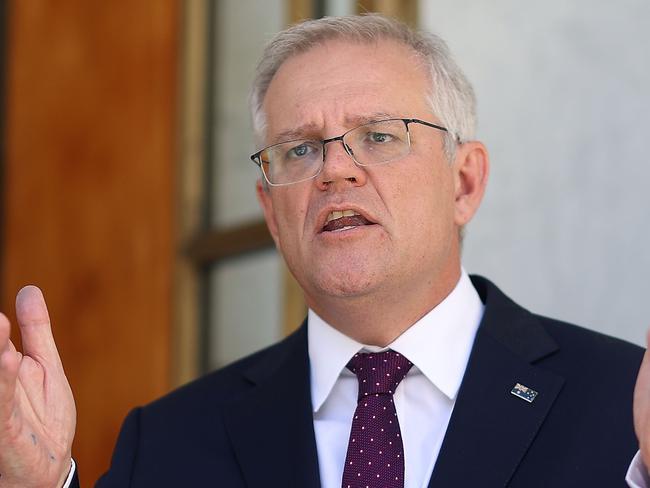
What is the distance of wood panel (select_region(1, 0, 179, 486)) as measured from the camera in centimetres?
462

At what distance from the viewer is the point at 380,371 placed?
2.43 meters

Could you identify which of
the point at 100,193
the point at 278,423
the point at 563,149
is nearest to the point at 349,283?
the point at 278,423

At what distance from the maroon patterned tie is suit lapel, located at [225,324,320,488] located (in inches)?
4.1

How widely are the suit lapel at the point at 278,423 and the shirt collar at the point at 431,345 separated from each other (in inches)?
1.6

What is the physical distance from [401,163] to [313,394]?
493mm

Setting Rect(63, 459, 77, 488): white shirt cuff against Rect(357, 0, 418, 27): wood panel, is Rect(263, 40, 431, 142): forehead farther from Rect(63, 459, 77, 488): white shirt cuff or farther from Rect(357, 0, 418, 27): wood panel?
Rect(63, 459, 77, 488): white shirt cuff

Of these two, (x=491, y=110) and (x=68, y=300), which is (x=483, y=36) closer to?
(x=491, y=110)

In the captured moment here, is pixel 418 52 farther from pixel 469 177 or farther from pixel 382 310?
pixel 382 310

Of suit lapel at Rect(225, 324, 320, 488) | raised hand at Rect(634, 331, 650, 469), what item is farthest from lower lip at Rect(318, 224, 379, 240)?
raised hand at Rect(634, 331, 650, 469)

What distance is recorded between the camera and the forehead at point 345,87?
2537 millimetres

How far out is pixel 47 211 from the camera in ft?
17.1

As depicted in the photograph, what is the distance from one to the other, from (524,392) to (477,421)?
0.12 m

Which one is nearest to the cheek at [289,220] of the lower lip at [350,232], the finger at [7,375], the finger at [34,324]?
the lower lip at [350,232]

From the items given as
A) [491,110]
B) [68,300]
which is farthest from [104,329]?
[491,110]
